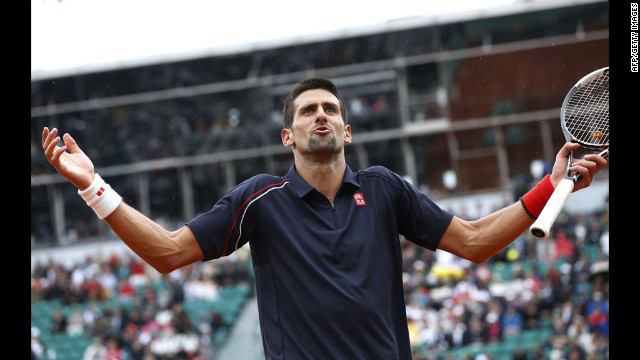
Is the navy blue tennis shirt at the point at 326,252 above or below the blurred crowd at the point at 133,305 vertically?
above

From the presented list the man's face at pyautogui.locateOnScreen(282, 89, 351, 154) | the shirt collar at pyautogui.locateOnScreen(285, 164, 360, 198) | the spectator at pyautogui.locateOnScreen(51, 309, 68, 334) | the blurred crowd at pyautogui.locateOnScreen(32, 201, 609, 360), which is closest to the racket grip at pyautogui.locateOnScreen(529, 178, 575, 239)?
the shirt collar at pyautogui.locateOnScreen(285, 164, 360, 198)

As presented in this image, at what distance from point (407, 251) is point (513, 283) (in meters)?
2.60

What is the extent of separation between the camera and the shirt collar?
3.62 m

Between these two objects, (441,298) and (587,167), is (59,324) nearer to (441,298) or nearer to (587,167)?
(441,298)

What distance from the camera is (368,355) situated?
3.33 m

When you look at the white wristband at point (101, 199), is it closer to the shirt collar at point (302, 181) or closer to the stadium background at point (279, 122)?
the shirt collar at point (302, 181)

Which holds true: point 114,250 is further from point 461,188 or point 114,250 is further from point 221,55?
point 461,188

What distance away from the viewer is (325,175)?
3680 mm

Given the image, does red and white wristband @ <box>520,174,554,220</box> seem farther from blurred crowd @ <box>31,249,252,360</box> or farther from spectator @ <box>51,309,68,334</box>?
spectator @ <box>51,309,68,334</box>

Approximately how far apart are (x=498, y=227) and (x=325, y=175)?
812mm

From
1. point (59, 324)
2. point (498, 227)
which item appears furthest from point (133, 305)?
point (498, 227)

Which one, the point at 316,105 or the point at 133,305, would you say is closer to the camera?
the point at 316,105

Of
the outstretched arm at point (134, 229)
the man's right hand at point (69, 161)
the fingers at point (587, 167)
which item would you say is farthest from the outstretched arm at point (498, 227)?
the man's right hand at point (69, 161)

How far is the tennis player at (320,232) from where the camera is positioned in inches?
133
